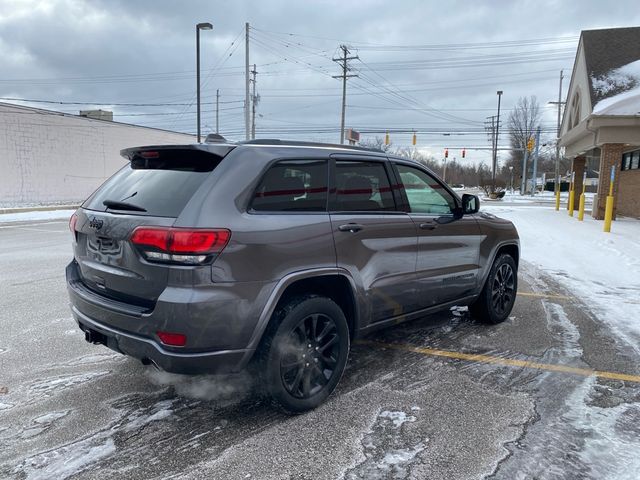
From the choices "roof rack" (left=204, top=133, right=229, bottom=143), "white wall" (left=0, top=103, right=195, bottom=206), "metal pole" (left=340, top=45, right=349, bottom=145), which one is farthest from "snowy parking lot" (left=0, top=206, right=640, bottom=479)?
"metal pole" (left=340, top=45, right=349, bottom=145)

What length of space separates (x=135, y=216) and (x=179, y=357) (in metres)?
0.91

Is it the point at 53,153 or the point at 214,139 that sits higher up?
the point at 53,153

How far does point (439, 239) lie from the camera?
4391 millimetres

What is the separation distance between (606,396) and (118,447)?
11.2 ft

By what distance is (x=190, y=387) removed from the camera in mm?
3680

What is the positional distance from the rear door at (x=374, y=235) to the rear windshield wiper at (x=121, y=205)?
1.28 metres

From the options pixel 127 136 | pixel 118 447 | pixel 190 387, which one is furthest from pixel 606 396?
pixel 127 136

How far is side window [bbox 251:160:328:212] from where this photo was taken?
3.12m

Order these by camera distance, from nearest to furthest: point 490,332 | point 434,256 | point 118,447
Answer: point 118,447
point 434,256
point 490,332

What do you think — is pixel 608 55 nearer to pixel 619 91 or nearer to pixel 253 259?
pixel 619 91

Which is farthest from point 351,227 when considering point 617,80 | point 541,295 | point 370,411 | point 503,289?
point 617,80

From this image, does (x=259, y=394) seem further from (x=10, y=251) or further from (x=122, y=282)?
(x=10, y=251)

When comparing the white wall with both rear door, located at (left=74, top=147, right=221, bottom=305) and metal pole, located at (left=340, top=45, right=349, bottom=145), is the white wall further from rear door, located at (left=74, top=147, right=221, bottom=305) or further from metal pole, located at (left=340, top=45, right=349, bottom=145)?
rear door, located at (left=74, top=147, right=221, bottom=305)

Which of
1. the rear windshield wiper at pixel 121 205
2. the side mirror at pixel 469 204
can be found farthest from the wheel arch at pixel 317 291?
the side mirror at pixel 469 204
